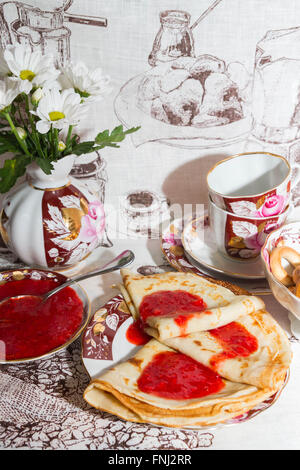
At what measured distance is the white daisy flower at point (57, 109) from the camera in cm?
82

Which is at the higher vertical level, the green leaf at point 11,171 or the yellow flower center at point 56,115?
the yellow flower center at point 56,115

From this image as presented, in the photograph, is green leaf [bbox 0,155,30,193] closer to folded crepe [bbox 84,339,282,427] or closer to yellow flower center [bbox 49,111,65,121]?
yellow flower center [bbox 49,111,65,121]

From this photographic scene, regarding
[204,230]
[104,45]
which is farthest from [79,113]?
[204,230]

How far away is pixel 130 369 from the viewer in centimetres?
Result: 72

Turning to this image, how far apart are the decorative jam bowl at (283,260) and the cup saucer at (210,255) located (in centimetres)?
6

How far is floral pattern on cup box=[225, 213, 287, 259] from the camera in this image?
94 cm

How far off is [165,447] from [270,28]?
2.52 feet

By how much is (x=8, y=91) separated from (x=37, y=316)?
370mm

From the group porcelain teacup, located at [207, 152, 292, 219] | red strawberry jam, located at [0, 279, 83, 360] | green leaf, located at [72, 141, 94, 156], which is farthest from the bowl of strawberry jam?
porcelain teacup, located at [207, 152, 292, 219]

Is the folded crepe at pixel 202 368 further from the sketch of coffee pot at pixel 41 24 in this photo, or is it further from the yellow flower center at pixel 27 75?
the sketch of coffee pot at pixel 41 24

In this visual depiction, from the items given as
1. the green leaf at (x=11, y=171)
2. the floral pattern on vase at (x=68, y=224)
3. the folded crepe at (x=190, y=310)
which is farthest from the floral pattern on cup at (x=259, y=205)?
the green leaf at (x=11, y=171)

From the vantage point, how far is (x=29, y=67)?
83cm

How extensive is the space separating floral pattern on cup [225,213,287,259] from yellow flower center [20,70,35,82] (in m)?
0.42

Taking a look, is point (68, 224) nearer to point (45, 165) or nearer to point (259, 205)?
point (45, 165)
